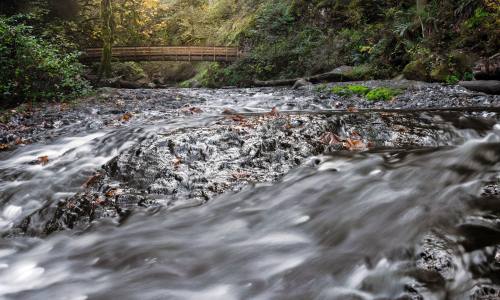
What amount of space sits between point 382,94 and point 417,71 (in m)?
2.03

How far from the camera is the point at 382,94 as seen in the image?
8.27 m

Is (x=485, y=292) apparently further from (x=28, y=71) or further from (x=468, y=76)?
(x=28, y=71)

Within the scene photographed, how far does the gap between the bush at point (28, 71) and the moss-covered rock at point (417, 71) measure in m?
8.90

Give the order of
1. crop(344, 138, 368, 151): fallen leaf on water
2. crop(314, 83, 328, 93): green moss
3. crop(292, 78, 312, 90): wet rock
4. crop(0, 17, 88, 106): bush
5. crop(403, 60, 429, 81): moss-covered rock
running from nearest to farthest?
crop(344, 138, 368, 151): fallen leaf on water
crop(0, 17, 88, 106): bush
crop(403, 60, 429, 81): moss-covered rock
crop(314, 83, 328, 93): green moss
crop(292, 78, 312, 90): wet rock

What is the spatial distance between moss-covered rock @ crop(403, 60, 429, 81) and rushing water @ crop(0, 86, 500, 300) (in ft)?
18.6

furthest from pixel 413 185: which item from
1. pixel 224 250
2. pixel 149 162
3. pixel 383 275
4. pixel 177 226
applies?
pixel 149 162

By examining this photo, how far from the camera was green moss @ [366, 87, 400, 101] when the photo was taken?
8.12 metres

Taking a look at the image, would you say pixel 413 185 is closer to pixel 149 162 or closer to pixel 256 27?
pixel 149 162

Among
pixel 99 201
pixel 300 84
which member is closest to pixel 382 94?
pixel 300 84

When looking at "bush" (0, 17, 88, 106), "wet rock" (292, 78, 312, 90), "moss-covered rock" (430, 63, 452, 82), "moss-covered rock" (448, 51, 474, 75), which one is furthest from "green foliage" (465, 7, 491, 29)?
"bush" (0, 17, 88, 106)

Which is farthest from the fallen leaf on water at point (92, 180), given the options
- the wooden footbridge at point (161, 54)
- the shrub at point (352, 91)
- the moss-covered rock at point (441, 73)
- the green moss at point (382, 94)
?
the wooden footbridge at point (161, 54)

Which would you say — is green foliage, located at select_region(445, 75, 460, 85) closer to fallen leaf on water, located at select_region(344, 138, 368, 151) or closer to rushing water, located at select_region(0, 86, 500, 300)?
rushing water, located at select_region(0, 86, 500, 300)

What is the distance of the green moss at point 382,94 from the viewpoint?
812cm

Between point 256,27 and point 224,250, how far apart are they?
58.7 ft
